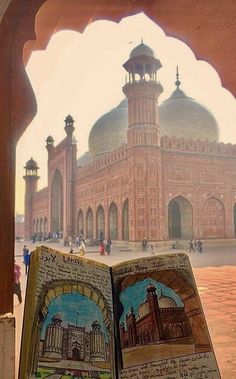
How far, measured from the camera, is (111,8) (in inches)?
86.7

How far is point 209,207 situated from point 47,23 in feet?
54.6

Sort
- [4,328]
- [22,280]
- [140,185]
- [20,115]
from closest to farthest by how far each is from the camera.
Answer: [4,328] < [20,115] < [22,280] < [140,185]

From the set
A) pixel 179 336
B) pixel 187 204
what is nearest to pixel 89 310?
pixel 179 336

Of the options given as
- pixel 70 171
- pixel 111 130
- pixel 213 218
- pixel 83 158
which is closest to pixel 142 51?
pixel 111 130

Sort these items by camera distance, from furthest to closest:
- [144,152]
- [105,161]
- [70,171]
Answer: [70,171], [105,161], [144,152]

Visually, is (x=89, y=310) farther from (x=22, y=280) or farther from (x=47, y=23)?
(x=22, y=280)

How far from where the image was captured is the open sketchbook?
1021 mm

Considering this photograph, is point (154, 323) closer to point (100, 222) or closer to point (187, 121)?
point (100, 222)

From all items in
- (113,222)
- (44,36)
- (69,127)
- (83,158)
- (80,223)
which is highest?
(83,158)

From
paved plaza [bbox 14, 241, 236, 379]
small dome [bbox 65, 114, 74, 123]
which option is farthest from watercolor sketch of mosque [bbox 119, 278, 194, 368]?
small dome [bbox 65, 114, 74, 123]

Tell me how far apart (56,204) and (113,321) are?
27.2m

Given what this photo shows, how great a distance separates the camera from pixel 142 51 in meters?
18.0

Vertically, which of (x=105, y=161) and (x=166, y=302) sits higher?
(x=105, y=161)

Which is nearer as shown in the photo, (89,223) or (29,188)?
(89,223)
